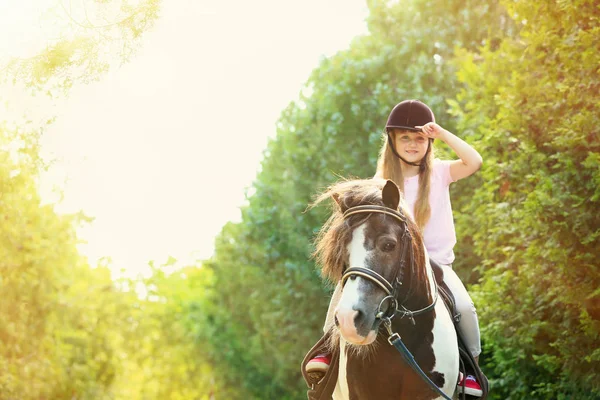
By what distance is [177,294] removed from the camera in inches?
2908

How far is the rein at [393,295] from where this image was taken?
6199 millimetres

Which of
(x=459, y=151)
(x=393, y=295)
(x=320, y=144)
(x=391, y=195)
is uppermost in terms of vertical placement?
(x=320, y=144)

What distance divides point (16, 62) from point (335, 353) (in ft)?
28.2

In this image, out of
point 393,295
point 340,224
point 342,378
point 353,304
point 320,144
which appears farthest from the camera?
point 320,144

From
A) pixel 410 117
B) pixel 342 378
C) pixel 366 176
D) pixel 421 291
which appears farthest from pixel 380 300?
pixel 366 176

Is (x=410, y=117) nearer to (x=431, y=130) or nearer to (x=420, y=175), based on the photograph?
(x=431, y=130)

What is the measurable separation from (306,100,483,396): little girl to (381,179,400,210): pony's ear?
1.03 metres

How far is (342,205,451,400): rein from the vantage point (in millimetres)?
6199

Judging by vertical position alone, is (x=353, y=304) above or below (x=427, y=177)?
below

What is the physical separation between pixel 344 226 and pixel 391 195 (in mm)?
387

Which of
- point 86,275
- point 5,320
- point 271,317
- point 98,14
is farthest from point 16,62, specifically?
point 86,275

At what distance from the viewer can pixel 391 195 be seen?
653 cm

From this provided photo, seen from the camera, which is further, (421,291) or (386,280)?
(421,291)

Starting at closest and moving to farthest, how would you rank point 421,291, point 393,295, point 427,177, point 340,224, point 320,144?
point 393,295
point 340,224
point 421,291
point 427,177
point 320,144
